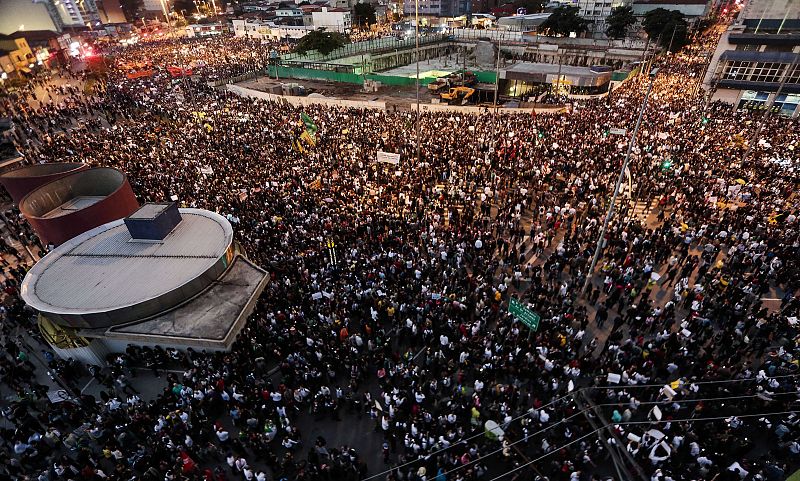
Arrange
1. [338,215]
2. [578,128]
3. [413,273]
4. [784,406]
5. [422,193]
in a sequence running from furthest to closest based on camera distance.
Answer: [578,128]
[422,193]
[338,215]
[413,273]
[784,406]

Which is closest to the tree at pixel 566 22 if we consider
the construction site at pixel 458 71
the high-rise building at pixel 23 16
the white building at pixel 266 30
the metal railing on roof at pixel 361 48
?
the construction site at pixel 458 71

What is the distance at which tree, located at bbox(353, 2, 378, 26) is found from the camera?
87250 millimetres

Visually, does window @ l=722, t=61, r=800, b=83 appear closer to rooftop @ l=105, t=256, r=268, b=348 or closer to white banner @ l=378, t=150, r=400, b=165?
white banner @ l=378, t=150, r=400, b=165

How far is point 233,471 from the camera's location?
1052 cm

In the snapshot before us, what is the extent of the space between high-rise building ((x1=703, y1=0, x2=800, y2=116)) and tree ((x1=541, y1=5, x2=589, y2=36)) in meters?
28.8

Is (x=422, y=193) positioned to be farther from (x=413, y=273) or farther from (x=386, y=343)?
(x=386, y=343)

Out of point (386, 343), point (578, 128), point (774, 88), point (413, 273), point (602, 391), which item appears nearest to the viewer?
point (602, 391)

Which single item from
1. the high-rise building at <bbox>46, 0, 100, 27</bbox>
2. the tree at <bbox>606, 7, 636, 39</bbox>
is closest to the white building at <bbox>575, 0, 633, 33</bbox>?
the tree at <bbox>606, 7, 636, 39</bbox>

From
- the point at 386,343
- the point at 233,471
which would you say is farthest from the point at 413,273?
the point at 233,471

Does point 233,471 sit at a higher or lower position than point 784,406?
lower

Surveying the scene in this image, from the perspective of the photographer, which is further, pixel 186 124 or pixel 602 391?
pixel 186 124

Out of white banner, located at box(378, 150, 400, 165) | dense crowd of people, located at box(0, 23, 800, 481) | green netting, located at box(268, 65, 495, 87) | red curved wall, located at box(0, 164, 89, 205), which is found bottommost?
green netting, located at box(268, 65, 495, 87)

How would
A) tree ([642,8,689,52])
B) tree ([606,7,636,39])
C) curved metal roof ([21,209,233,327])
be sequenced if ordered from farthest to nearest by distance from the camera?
tree ([606,7,636,39]) → tree ([642,8,689,52]) → curved metal roof ([21,209,233,327])

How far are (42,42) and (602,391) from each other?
94091 millimetres
